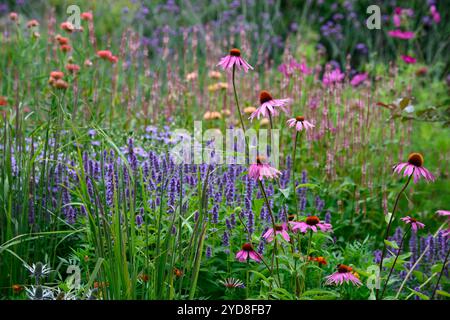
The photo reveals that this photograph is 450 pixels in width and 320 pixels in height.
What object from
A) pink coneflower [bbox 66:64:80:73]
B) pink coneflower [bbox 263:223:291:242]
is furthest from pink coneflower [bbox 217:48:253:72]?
pink coneflower [bbox 66:64:80:73]

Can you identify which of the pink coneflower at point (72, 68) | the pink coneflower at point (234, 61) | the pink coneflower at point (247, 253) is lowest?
the pink coneflower at point (247, 253)

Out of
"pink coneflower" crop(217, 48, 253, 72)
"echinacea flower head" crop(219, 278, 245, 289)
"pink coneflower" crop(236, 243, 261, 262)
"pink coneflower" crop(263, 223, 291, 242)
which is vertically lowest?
"echinacea flower head" crop(219, 278, 245, 289)

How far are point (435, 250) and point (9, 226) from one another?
2109 millimetres

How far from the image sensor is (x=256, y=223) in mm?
3162

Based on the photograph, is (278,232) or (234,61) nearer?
(234,61)

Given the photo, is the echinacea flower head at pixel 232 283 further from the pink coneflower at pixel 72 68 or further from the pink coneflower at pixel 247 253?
the pink coneflower at pixel 72 68

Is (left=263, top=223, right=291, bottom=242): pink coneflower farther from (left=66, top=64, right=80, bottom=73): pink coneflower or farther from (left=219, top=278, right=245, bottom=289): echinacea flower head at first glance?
(left=66, top=64, right=80, bottom=73): pink coneflower

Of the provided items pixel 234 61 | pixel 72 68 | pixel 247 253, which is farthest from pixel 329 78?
pixel 247 253

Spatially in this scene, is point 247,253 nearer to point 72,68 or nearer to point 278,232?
point 278,232

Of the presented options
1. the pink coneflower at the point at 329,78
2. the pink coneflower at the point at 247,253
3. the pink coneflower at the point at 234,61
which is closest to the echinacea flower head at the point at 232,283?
the pink coneflower at the point at 247,253

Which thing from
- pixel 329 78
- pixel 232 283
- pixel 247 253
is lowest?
pixel 232 283

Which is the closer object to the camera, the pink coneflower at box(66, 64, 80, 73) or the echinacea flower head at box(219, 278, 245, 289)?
the echinacea flower head at box(219, 278, 245, 289)
